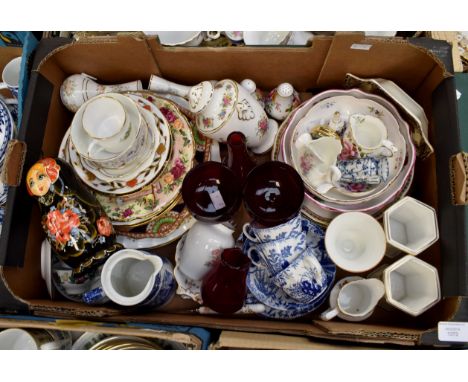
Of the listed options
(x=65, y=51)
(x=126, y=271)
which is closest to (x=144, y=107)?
(x=65, y=51)

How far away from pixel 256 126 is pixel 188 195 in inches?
7.5

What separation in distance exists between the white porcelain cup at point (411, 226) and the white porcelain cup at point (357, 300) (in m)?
0.09

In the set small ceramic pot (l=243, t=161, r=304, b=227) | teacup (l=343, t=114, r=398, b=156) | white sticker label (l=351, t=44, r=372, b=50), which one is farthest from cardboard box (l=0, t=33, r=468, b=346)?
small ceramic pot (l=243, t=161, r=304, b=227)

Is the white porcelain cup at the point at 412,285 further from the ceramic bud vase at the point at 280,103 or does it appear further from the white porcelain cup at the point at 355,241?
the ceramic bud vase at the point at 280,103

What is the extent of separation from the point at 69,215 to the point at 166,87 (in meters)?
0.36

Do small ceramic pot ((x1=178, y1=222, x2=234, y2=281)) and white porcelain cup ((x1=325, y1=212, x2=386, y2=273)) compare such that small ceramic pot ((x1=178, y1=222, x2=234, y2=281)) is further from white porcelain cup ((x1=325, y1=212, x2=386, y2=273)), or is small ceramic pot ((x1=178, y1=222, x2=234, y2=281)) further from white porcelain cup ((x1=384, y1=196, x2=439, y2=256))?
white porcelain cup ((x1=384, y1=196, x2=439, y2=256))

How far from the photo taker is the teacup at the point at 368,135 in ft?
2.46

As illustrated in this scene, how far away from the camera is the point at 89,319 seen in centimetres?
73

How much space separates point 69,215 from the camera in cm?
68

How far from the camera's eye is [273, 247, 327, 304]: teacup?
68cm

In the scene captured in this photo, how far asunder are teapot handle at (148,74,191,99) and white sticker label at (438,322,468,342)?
0.67 metres

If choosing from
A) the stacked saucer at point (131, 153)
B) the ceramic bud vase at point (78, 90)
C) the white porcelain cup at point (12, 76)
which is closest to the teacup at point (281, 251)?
the stacked saucer at point (131, 153)

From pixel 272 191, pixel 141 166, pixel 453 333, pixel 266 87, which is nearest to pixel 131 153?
pixel 141 166

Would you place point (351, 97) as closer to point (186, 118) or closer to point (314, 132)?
point (314, 132)
